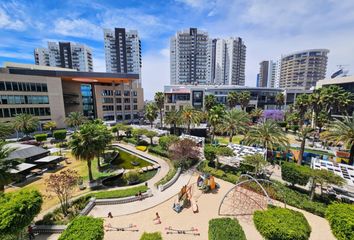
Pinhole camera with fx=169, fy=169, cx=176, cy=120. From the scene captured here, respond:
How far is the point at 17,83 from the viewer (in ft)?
174

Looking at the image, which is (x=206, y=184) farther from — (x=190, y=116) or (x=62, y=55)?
(x=62, y=55)

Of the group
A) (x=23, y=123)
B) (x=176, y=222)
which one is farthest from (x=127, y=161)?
(x=23, y=123)

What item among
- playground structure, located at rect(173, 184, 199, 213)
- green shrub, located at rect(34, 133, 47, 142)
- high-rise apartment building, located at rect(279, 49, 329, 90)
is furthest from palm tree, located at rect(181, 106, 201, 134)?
high-rise apartment building, located at rect(279, 49, 329, 90)

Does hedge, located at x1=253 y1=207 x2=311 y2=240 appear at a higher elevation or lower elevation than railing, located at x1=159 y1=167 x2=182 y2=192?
higher

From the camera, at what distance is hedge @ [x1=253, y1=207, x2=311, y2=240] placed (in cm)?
1239

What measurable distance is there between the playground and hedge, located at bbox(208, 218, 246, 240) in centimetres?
232

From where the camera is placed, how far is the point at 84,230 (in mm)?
12805

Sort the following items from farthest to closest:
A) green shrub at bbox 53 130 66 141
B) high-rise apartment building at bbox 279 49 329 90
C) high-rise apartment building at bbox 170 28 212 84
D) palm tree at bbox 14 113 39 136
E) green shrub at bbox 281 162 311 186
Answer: high-rise apartment building at bbox 279 49 329 90 < high-rise apartment building at bbox 170 28 212 84 < green shrub at bbox 53 130 66 141 < palm tree at bbox 14 113 39 136 < green shrub at bbox 281 162 311 186

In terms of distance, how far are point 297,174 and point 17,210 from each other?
104 feet

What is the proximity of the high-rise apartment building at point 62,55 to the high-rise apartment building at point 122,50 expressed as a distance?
23529 millimetres

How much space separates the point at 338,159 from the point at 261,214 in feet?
109

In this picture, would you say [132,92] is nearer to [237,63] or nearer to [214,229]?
[214,229]

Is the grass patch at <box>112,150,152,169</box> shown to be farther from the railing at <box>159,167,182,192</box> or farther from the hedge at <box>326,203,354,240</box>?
the hedge at <box>326,203,354,240</box>

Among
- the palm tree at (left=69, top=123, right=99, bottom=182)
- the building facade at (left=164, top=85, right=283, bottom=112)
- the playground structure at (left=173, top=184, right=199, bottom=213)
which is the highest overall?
the building facade at (left=164, top=85, right=283, bottom=112)
